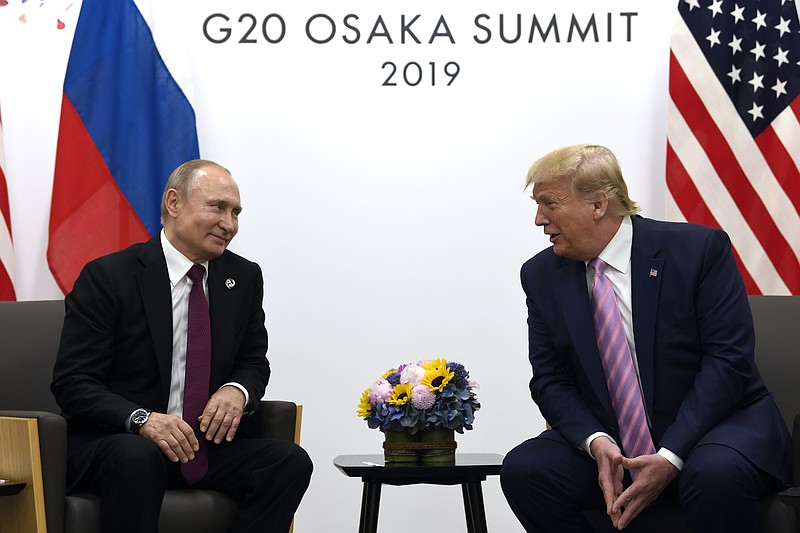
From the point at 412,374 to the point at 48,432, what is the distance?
45.8 inches

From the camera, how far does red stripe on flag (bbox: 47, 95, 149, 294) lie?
4.44 m

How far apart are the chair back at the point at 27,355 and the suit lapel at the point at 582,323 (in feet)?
5.82

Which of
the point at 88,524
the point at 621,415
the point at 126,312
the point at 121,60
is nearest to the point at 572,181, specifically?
the point at 621,415

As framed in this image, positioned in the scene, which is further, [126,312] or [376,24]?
[376,24]

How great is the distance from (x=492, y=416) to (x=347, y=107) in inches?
Answer: 58.8

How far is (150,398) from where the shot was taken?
3.44 m

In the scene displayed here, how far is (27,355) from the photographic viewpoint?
3.72 m

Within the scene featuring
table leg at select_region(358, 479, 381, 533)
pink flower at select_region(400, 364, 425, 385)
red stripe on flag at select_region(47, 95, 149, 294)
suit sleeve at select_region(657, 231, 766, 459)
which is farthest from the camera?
red stripe on flag at select_region(47, 95, 149, 294)

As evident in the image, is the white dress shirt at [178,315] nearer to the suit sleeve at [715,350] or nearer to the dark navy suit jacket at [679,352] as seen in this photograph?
the dark navy suit jacket at [679,352]

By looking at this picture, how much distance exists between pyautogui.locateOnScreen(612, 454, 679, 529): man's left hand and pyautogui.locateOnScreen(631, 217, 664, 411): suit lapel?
0.25 meters

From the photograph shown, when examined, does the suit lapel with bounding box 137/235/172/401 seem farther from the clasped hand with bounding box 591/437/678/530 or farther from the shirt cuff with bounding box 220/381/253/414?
the clasped hand with bounding box 591/437/678/530

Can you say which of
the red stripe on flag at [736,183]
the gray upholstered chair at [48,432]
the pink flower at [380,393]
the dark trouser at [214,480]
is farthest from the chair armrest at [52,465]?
the red stripe on flag at [736,183]

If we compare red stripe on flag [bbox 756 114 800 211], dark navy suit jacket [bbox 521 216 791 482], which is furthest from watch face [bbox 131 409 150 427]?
red stripe on flag [bbox 756 114 800 211]

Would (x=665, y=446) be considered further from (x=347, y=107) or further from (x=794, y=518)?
(x=347, y=107)
